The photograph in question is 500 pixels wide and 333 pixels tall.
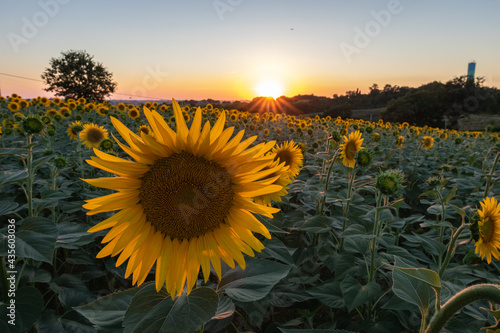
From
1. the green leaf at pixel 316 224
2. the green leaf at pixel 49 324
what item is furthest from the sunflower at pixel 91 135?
the green leaf at pixel 316 224

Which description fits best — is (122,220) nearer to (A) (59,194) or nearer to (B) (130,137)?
(B) (130,137)

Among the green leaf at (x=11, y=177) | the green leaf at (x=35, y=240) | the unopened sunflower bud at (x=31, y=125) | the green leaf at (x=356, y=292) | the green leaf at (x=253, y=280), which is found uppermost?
the unopened sunflower bud at (x=31, y=125)


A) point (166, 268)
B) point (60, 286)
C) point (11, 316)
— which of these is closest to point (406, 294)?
point (166, 268)

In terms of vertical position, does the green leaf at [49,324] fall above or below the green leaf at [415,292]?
below

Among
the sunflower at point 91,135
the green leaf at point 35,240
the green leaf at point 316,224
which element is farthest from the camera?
the sunflower at point 91,135

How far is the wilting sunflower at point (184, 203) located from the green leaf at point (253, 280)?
0.38 ft

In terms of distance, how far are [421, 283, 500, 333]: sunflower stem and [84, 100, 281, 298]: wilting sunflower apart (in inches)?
20.9

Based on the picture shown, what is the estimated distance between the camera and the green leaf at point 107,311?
1.08m

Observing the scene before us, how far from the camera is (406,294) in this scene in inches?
40.9

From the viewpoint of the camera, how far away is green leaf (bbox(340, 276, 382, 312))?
1737 millimetres

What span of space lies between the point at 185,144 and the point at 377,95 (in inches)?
1775

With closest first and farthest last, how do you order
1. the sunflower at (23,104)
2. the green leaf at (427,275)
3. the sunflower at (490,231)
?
the green leaf at (427,275) → the sunflower at (490,231) → the sunflower at (23,104)

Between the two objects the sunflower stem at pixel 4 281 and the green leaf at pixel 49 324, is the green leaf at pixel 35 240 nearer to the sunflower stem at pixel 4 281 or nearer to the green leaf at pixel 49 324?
the sunflower stem at pixel 4 281

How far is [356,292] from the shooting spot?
181 centimetres
